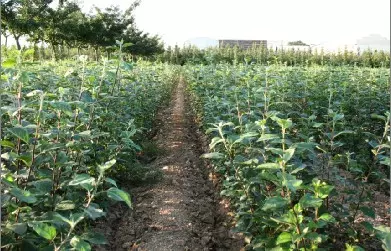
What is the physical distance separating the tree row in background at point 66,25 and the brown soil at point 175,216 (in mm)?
21360

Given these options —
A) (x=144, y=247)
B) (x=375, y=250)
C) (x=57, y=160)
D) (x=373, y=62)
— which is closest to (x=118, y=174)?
(x=144, y=247)

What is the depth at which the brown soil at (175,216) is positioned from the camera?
3.51 meters

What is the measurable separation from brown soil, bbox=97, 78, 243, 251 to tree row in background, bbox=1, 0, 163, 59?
21.4 m

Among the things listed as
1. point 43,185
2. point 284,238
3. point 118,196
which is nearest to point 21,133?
point 43,185

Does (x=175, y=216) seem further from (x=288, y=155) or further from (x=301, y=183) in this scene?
(x=288, y=155)

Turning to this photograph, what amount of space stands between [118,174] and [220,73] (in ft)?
10.5

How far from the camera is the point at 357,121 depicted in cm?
584

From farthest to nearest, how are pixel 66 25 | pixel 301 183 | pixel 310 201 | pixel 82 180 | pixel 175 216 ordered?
1. pixel 66 25
2. pixel 175 216
3. pixel 301 183
4. pixel 310 201
5. pixel 82 180

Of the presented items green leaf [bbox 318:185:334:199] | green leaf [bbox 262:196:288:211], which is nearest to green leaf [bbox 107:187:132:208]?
green leaf [bbox 262:196:288:211]

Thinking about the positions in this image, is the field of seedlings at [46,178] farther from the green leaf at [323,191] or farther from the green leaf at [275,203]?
the green leaf at [323,191]

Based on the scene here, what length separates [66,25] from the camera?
1148 inches

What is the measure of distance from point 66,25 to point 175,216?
2791 cm

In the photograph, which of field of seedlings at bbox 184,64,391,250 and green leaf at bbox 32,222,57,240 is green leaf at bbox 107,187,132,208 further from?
field of seedlings at bbox 184,64,391,250

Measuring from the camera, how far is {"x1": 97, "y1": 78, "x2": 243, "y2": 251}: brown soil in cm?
351
